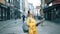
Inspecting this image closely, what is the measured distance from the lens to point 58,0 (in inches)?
1710

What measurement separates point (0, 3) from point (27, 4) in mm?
107231

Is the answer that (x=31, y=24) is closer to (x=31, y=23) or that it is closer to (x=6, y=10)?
(x=31, y=23)

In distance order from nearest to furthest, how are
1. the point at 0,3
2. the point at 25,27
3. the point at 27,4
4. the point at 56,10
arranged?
1. the point at 25,27
2. the point at 0,3
3. the point at 56,10
4. the point at 27,4

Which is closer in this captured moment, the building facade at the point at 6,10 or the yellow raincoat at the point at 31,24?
the yellow raincoat at the point at 31,24

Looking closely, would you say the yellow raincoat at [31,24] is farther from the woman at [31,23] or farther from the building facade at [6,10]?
the building facade at [6,10]

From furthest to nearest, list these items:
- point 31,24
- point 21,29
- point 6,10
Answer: point 6,10
point 21,29
point 31,24

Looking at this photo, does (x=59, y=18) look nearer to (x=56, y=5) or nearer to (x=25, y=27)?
(x=56, y=5)

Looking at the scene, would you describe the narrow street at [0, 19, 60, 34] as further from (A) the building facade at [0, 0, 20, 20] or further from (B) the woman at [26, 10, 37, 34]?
(A) the building facade at [0, 0, 20, 20]

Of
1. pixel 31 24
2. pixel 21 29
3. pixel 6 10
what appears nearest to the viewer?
pixel 31 24

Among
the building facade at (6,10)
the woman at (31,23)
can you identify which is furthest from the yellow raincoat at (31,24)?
the building facade at (6,10)

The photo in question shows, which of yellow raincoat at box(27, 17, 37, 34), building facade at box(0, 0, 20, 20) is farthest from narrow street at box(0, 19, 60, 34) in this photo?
building facade at box(0, 0, 20, 20)

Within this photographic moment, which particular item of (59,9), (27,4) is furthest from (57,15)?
(27,4)

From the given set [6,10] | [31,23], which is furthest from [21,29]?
[6,10]

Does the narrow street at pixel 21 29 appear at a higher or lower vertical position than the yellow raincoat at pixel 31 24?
lower
